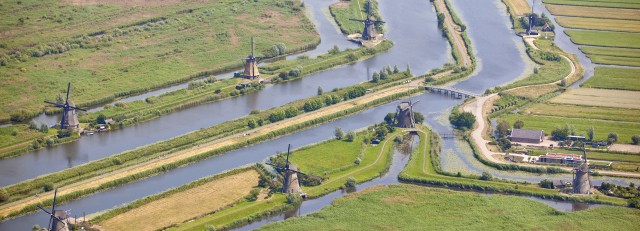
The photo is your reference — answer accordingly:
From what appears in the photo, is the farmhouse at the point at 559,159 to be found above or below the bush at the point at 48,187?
below

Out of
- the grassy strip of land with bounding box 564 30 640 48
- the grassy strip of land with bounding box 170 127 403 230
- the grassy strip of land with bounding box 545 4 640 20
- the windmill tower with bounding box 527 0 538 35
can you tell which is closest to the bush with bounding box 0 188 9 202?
the grassy strip of land with bounding box 170 127 403 230

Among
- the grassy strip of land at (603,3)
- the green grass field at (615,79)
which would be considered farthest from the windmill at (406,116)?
the grassy strip of land at (603,3)

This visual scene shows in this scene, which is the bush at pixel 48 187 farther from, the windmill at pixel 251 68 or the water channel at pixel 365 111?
the windmill at pixel 251 68

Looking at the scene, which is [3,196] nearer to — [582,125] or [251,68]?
[251,68]

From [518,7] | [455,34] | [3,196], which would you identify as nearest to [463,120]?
[455,34]

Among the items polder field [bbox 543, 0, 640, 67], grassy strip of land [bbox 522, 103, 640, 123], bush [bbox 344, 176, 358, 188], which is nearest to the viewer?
bush [bbox 344, 176, 358, 188]

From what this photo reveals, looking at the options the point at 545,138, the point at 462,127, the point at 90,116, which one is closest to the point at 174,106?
the point at 90,116

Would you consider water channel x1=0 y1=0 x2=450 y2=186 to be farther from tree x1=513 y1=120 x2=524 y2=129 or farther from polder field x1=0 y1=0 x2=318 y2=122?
tree x1=513 y1=120 x2=524 y2=129
